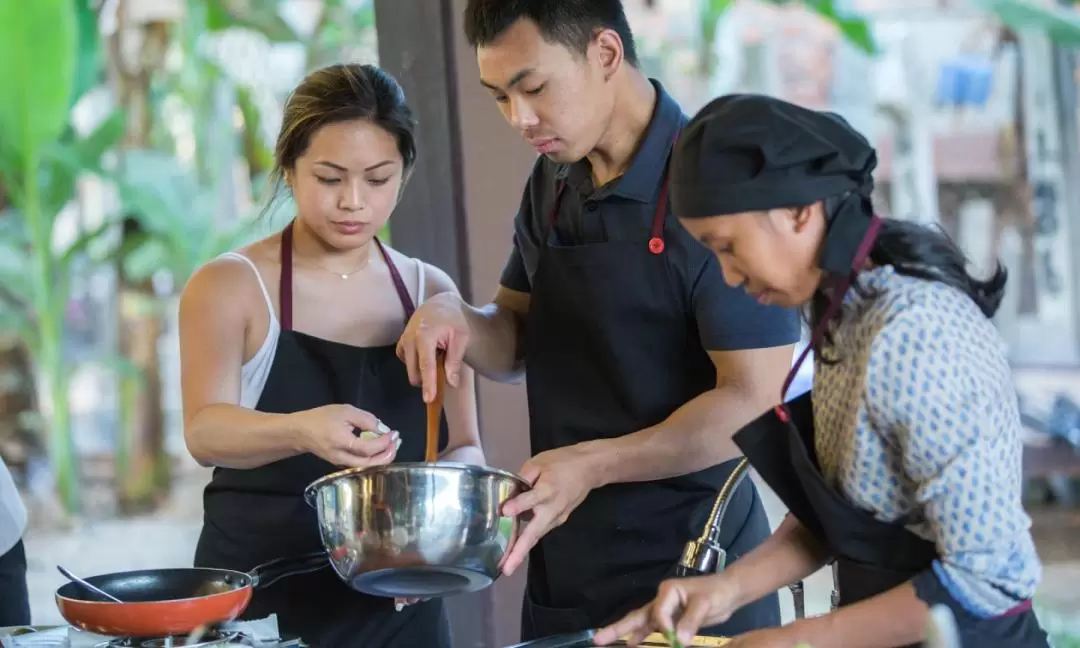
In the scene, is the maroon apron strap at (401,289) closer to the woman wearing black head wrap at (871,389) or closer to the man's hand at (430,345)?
the man's hand at (430,345)

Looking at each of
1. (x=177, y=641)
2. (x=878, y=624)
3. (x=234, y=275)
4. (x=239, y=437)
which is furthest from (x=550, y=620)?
(x=878, y=624)

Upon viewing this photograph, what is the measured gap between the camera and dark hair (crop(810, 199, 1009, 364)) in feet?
4.48

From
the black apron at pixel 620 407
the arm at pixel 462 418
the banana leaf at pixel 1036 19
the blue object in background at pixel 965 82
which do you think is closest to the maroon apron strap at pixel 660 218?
the black apron at pixel 620 407

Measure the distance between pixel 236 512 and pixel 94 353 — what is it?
3513 millimetres

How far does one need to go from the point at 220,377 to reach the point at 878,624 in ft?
4.06

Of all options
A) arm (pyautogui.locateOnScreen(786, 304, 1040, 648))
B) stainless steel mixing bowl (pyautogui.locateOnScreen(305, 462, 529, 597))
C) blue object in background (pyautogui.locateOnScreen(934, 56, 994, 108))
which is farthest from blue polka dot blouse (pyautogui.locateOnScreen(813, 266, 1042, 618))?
blue object in background (pyautogui.locateOnScreen(934, 56, 994, 108))

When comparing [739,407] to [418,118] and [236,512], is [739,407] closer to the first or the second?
[236,512]

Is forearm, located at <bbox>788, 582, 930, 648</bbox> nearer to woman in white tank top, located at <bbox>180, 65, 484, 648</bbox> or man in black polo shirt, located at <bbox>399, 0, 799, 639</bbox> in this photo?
man in black polo shirt, located at <bbox>399, 0, 799, 639</bbox>

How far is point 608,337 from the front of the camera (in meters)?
2.09

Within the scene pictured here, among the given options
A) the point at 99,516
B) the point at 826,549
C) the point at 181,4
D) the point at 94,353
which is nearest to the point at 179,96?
the point at 181,4

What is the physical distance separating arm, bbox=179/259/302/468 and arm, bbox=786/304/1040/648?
3.27 feet

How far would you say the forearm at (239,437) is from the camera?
79.2 inches

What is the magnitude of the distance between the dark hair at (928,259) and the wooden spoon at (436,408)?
726 mm

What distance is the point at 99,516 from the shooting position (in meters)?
5.51
